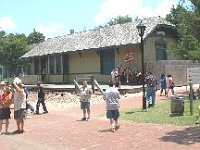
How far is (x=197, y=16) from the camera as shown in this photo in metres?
26.3

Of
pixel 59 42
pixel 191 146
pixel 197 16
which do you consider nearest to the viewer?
pixel 191 146

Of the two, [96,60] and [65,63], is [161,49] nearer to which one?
[96,60]

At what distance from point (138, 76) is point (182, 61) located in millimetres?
3561

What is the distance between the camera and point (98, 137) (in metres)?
14.5

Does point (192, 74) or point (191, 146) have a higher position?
point (192, 74)

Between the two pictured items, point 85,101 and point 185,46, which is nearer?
point 85,101

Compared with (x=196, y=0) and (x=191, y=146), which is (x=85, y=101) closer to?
(x=191, y=146)

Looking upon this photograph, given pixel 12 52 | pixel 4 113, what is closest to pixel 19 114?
pixel 4 113

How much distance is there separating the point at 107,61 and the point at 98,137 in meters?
23.6

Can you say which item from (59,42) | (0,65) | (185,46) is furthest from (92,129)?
(0,65)

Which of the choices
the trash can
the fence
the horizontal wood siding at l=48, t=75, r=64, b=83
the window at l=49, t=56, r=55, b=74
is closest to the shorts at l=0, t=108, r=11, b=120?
the trash can

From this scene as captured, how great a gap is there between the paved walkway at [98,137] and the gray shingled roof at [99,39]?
55.7 feet

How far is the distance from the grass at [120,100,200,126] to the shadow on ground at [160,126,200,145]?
1.19 metres

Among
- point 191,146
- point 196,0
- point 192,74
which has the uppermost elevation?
point 196,0
